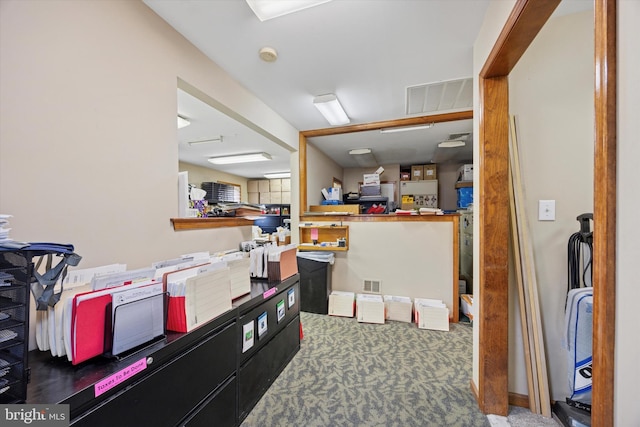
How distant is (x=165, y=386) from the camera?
95cm

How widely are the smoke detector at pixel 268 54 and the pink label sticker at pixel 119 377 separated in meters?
1.99

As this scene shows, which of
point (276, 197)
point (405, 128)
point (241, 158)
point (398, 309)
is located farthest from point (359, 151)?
point (276, 197)

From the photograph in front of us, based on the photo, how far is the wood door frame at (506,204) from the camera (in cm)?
59

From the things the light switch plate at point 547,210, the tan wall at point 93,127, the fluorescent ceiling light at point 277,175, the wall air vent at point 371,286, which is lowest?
the wall air vent at point 371,286

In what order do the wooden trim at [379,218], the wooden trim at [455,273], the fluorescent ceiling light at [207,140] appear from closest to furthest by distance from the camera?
1. the wooden trim at [455,273]
2. the wooden trim at [379,218]
3. the fluorescent ceiling light at [207,140]

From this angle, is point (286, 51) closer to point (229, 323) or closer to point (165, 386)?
point (229, 323)

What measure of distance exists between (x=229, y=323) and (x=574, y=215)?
2112 mm

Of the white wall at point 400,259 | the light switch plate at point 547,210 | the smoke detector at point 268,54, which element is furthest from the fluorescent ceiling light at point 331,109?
the light switch plate at point 547,210

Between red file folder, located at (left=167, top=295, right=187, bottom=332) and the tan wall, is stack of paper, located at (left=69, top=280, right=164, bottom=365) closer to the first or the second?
red file folder, located at (left=167, top=295, right=187, bottom=332)

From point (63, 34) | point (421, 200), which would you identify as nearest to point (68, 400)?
point (63, 34)

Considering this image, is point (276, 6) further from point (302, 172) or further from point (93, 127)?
point (302, 172)

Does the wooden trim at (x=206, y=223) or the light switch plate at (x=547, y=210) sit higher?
the light switch plate at (x=547, y=210)

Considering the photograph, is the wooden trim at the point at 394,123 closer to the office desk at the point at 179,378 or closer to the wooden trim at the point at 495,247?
the wooden trim at the point at 495,247
